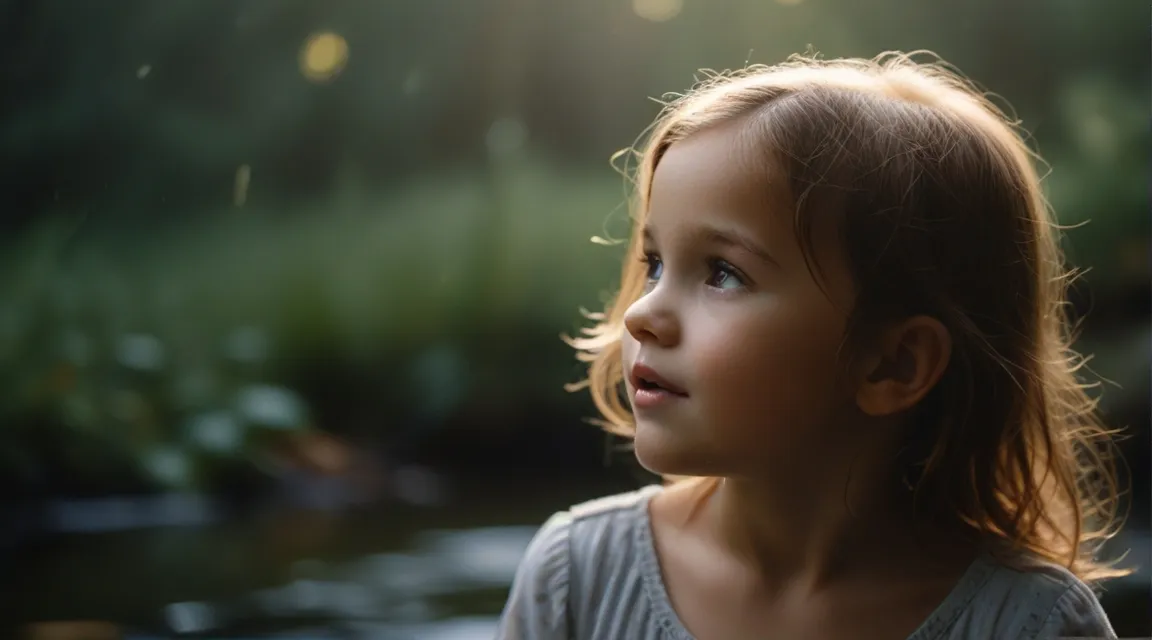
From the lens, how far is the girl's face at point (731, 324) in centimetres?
83

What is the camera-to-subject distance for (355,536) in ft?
4.30

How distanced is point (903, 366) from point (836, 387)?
0.06 meters

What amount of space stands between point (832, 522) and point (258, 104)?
771 millimetres

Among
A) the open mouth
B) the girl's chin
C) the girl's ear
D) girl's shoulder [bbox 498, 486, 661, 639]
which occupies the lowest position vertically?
girl's shoulder [bbox 498, 486, 661, 639]

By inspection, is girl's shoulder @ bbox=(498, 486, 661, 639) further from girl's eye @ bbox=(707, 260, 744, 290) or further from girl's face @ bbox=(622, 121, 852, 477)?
girl's eye @ bbox=(707, 260, 744, 290)

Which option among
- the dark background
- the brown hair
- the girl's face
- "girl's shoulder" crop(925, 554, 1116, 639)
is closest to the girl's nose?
the girl's face

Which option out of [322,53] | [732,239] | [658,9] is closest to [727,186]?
[732,239]

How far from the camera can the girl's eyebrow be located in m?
0.83

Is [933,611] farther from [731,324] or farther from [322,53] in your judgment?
[322,53]

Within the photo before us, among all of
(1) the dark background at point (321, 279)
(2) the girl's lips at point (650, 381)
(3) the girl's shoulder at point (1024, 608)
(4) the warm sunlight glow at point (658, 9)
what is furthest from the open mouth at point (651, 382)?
(4) the warm sunlight glow at point (658, 9)

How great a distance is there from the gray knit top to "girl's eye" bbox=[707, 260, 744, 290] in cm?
24

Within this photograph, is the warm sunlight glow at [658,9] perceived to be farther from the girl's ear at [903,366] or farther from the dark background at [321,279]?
the girl's ear at [903,366]

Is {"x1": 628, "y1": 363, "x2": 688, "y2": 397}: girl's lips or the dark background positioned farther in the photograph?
the dark background

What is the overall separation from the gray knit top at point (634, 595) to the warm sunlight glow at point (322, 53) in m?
0.60
